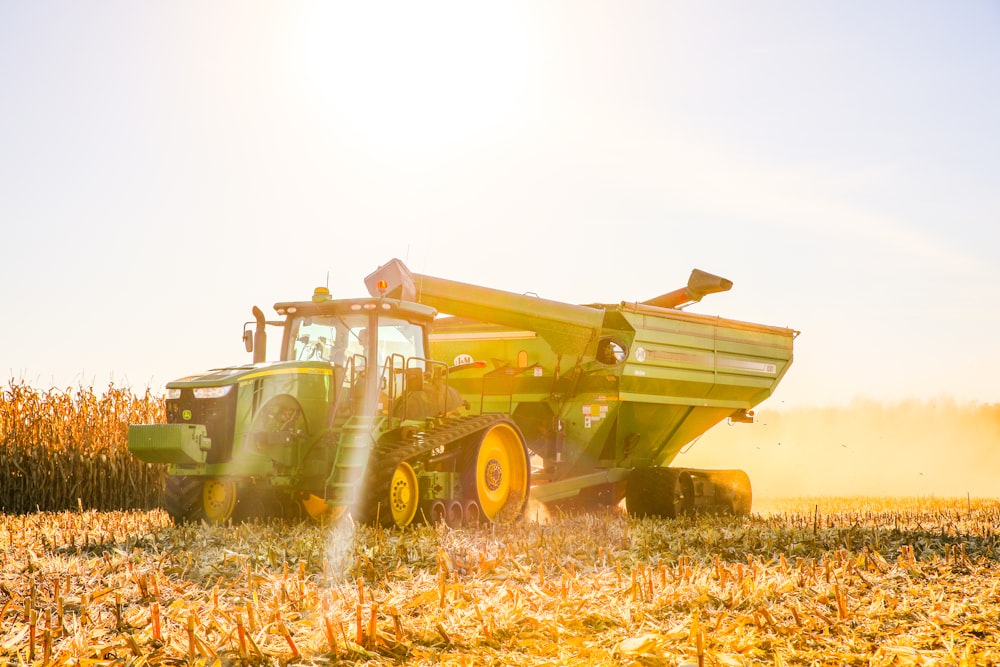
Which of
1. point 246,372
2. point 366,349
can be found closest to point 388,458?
point 366,349

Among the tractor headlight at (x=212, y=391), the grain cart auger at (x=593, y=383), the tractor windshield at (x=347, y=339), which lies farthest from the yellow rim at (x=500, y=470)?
the tractor headlight at (x=212, y=391)

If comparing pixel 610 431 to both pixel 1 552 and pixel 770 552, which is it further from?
pixel 1 552

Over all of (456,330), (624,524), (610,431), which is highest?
(456,330)

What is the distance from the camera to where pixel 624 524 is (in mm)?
9984

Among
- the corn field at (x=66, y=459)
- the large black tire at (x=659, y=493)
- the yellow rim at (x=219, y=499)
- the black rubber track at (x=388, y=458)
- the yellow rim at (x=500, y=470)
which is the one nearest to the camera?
the black rubber track at (x=388, y=458)

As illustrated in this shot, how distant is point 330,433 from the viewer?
8.96 metres

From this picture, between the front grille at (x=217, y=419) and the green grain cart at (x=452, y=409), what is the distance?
0.04 ft

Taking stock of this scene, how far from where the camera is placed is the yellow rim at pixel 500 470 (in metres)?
9.45

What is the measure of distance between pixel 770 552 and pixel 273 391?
14.6 ft

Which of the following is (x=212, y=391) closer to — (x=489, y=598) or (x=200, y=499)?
(x=200, y=499)

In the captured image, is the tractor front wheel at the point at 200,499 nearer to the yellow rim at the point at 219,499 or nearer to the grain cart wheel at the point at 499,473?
the yellow rim at the point at 219,499

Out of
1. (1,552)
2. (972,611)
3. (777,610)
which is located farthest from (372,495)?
(972,611)

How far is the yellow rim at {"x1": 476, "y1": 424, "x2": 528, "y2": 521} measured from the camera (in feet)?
31.0

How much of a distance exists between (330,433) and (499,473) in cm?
179
